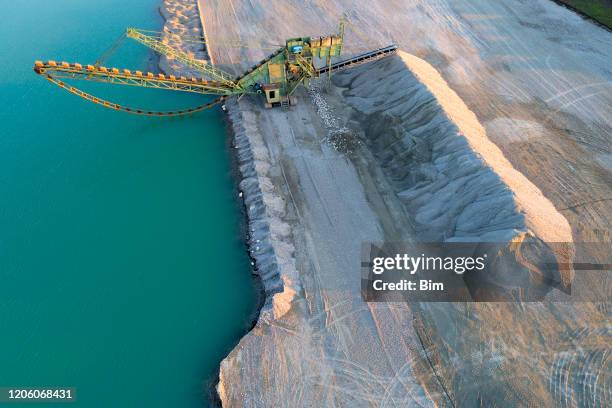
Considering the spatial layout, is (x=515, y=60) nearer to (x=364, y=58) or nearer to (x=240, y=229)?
(x=364, y=58)

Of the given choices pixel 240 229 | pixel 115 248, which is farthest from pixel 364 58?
pixel 115 248

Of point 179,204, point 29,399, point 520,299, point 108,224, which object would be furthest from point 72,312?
point 520,299

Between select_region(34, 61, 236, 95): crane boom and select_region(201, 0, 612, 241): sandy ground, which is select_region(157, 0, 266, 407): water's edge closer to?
select_region(34, 61, 236, 95): crane boom

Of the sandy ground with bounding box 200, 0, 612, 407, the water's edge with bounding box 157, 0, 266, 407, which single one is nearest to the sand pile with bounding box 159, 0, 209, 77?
the water's edge with bounding box 157, 0, 266, 407

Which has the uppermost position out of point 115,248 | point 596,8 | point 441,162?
point 596,8

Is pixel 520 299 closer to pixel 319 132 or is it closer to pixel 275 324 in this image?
pixel 275 324

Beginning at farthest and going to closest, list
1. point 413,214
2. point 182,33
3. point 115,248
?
point 182,33 < point 115,248 < point 413,214

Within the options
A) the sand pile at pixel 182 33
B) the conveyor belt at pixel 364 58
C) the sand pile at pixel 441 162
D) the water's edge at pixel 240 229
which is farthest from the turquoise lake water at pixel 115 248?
the sand pile at pixel 441 162
